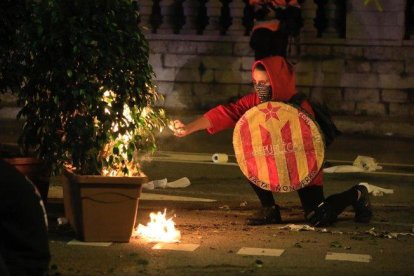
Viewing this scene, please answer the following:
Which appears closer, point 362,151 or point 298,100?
point 298,100

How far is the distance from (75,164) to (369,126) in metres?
9.00

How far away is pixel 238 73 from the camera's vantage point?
18.6 meters

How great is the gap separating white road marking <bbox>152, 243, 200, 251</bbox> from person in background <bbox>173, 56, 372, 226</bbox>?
1.12m

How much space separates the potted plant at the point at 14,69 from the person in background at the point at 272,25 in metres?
6.77

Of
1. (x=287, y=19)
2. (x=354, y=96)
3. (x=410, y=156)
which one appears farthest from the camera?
(x=354, y=96)

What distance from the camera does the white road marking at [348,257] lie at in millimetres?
9019

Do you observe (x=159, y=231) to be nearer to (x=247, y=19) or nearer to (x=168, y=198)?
(x=168, y=198)

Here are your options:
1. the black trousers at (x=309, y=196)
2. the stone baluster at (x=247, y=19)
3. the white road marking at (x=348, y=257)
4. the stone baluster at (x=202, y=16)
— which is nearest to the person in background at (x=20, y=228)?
the white road marking at (x=348, y=257)

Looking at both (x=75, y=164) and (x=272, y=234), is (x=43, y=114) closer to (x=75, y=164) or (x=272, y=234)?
(x=75, y=164)

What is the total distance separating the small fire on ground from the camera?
9737mm

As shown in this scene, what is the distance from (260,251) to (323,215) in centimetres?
120

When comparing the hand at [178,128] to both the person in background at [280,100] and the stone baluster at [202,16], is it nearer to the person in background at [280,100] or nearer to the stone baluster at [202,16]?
the person in background at [280,100]

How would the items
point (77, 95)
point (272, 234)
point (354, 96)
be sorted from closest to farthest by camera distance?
point (77, 95) → point (272, 234) → point (354, 96)

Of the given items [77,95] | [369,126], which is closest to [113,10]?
[77,95]
